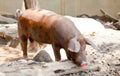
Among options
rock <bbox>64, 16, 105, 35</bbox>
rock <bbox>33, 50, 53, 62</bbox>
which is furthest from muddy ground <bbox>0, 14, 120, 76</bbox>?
rock <bbox>64, 16, 105, 35</bbox>

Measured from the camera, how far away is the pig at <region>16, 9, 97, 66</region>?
3.08 meters

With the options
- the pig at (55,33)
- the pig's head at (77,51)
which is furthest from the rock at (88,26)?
the pig's head at (77,51)

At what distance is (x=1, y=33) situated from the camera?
569cm

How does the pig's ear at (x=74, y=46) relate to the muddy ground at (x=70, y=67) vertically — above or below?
above

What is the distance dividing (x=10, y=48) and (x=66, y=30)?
2.43 meters

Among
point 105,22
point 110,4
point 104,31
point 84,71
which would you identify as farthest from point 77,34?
point 110,4

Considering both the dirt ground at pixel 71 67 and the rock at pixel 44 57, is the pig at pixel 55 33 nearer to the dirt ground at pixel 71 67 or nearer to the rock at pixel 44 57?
the dirt ground at pixel 71 67

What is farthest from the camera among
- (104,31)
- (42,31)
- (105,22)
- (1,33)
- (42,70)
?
(105,22)

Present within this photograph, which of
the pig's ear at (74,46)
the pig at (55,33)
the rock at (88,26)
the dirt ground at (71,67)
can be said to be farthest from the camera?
the rock at (88,26)

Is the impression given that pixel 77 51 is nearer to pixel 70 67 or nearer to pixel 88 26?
pixel 70 67

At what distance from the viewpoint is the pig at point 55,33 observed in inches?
121

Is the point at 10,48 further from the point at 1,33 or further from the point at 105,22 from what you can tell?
the point at 105,22

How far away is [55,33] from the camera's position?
335 centimetres

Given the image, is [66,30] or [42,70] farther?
[66,30]
